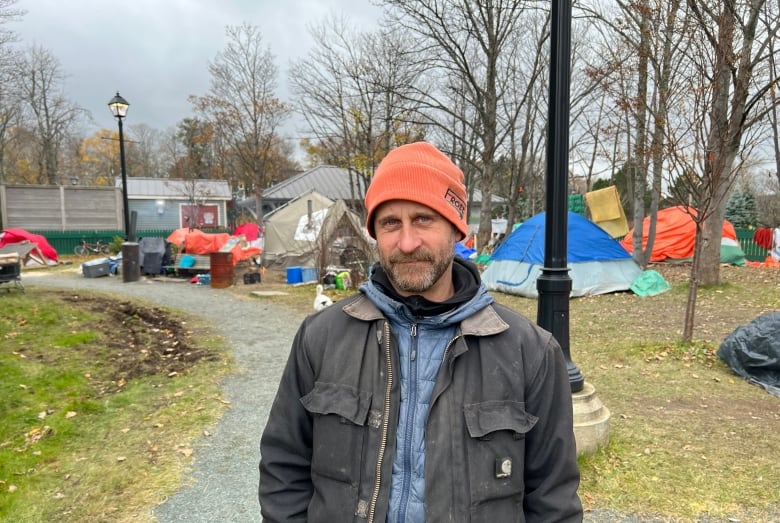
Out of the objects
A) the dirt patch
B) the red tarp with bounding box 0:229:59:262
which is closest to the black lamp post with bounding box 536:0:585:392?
the dirt patch

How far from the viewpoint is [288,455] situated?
1.60 m

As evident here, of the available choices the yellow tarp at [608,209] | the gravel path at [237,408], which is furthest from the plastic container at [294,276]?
the yellow tarp at [608,209]

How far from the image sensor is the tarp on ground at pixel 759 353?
550cm

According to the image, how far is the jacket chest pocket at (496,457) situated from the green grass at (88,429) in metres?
2.72

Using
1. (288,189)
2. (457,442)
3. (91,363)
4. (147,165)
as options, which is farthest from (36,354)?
(147,165)

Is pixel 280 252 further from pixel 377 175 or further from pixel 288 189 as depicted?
pixel 288 189

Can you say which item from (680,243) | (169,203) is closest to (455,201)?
(680,243)

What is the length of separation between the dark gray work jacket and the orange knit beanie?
1.17 feet

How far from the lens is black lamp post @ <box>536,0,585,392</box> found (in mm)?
3672

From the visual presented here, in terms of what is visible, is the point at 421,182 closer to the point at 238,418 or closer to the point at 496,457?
the point at 496,457

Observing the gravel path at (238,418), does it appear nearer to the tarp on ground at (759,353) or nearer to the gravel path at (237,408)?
the gravel path at (237,408)

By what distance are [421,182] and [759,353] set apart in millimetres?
5900

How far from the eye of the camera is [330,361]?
5.24 feet

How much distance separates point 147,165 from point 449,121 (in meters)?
41.1
